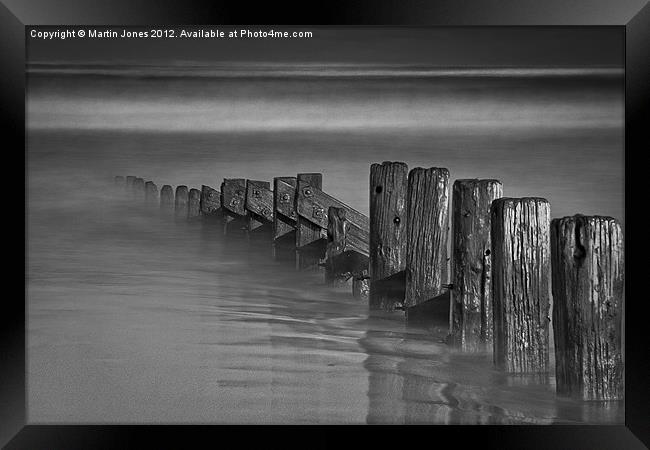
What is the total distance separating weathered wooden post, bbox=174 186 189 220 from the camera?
20.7 feet

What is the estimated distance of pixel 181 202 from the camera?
654 cm

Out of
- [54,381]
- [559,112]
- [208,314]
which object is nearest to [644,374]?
[559,112]

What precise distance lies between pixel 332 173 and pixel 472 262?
95cm

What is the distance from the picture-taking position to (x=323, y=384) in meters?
4.26

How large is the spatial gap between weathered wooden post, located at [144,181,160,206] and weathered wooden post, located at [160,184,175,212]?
0.04 metres

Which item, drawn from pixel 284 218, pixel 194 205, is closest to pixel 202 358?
pixel 284 218

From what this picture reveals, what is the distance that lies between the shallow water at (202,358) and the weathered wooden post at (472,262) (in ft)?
0.38

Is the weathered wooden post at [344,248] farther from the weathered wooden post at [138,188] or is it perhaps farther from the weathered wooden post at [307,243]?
the weathered wooden post at [138,188]

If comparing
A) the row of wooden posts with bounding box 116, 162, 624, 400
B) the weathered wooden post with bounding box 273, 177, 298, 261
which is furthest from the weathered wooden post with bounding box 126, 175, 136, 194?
the weathered wooden post with bounding box 273, 177, 298, 261

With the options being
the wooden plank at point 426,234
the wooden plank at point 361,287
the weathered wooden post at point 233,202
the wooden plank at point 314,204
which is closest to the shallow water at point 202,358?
the wooden plank at point 426,234

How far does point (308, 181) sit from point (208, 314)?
170 centimetres

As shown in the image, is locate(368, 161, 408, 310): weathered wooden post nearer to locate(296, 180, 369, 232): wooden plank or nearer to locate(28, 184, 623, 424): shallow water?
locate(28, 184, 623, 424): shallow water

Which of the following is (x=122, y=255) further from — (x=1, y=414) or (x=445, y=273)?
(x=445, y=273)
